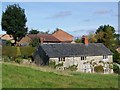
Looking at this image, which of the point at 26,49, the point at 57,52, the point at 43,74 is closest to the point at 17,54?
the point at 26,49

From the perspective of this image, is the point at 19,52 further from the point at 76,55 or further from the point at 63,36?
the point at 63,36

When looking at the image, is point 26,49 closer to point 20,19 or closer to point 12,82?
point 20,19

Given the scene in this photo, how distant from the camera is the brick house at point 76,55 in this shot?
51.6 m

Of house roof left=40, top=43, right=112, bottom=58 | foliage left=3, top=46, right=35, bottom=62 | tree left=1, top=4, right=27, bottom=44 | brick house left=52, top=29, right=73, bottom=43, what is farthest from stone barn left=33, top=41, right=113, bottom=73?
brick house left=52, top=29, right=73, bottom=43

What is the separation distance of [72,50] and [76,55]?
142 cm

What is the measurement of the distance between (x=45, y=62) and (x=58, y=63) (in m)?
2.20

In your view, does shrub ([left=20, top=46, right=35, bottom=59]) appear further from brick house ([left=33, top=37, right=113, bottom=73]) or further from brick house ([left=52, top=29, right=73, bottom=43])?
brick house ([left=52, top=29, right=73, bottom=43])

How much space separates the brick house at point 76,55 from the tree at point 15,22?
25.8 m

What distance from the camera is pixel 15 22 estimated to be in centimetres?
7944

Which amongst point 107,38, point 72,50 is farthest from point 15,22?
point 72,50

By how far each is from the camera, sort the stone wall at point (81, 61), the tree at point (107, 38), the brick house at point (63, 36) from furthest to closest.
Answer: the brick house at point (63, 36)
the tree at point (107, 38)
the stone wall at point (81, 61)

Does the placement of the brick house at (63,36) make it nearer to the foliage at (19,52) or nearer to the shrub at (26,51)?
the shrub at (26,51)

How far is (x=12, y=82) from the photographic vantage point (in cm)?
1378

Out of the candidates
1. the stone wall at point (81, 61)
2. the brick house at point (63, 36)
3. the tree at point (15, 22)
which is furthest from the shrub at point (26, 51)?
the brick house at point (63, 36)
